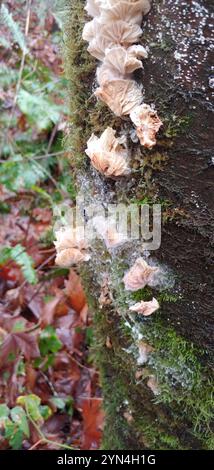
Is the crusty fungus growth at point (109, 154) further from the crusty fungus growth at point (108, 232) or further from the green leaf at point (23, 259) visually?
the green leaf at point (23, 259)

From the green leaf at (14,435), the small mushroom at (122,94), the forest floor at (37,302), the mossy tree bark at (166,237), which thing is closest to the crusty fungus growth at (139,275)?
the mossy tree bark at (166,237)

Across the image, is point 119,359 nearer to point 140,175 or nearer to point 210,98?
point 140,175

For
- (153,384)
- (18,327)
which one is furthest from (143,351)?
(18,327)

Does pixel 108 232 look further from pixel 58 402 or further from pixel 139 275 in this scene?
pixel 58 402

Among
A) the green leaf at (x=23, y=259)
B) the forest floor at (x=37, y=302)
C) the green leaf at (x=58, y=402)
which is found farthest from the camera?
the green leaf at (x=23, y=259)

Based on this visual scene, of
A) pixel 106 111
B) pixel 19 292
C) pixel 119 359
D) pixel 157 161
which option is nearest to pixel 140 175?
pixel 157 161

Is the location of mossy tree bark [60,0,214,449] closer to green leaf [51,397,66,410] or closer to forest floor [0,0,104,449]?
forest floor [0,0,104,449]

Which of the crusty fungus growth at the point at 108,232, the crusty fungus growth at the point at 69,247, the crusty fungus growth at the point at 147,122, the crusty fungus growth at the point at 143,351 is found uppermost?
the crusty fungus growth at the point at 147,122
